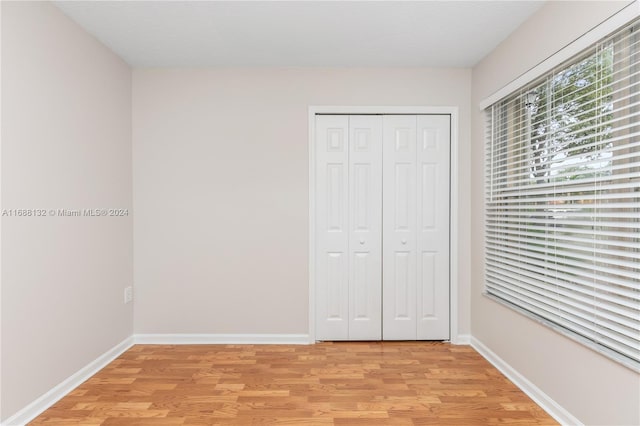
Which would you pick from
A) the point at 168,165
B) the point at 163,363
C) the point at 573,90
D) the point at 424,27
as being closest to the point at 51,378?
the point at 163,363

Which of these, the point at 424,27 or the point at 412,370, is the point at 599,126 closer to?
the point at 424,27

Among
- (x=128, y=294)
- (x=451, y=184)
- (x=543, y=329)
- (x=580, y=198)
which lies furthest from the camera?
(x=451, y=184)

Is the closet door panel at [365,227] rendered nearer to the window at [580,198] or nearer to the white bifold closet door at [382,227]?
the white bifold closet door at [382,227]

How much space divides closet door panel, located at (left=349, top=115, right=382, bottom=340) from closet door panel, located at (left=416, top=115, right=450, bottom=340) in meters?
0.40

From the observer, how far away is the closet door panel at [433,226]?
3646 millimetres

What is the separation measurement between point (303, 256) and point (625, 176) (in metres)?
2.52

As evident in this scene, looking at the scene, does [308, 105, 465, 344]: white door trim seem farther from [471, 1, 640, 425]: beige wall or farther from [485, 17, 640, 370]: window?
[485, 17, 640, 370]: window

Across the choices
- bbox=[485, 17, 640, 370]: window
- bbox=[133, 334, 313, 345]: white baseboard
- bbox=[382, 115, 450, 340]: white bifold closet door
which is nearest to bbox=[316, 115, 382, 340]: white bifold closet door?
bbox=[382, 115, 450, 340]: white bifold closet door

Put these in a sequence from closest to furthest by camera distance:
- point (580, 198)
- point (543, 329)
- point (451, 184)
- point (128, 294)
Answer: point (580, 198)
point (543, 329)
point (128, 294)
point (451, 184)

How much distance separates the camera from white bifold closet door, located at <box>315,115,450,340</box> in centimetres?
364

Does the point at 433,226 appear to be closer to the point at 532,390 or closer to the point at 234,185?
the point at 532,390

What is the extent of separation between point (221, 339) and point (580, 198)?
10.3 feet

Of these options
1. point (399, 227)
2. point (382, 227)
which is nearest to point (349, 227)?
point (382, 227)

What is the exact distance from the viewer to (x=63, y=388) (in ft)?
8.58
